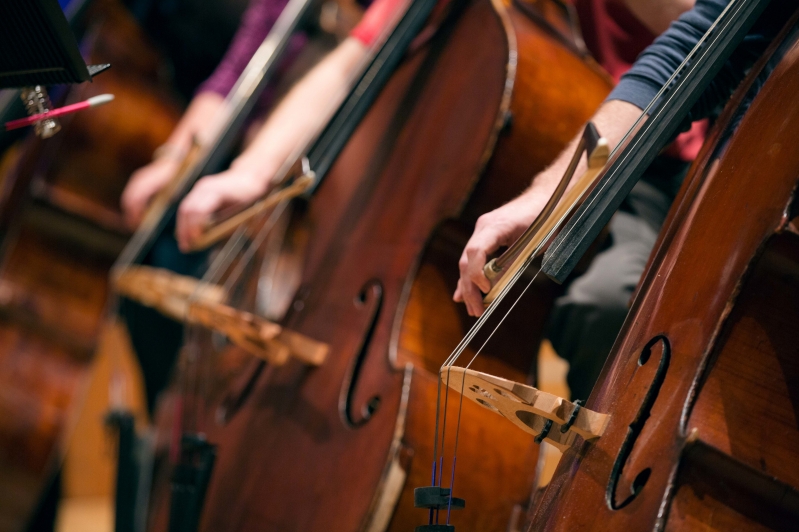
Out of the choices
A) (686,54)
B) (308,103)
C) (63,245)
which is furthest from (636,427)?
(63,245)

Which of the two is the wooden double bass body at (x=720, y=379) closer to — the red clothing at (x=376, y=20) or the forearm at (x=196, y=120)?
the red clothing at (x=376, y=20)

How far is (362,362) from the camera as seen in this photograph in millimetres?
815

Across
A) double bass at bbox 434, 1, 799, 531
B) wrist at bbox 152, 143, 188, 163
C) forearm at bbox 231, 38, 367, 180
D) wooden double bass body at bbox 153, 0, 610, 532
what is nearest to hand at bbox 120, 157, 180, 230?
wrist at bbox 152, 143, 188, 163

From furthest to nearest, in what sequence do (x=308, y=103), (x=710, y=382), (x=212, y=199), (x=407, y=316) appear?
(x=308, y=103), (x=212, y=199), (x=407, y=316), (x=710, y=382)

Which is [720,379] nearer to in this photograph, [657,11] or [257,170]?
[657,11]

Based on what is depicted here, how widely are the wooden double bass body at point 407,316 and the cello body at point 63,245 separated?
67cm

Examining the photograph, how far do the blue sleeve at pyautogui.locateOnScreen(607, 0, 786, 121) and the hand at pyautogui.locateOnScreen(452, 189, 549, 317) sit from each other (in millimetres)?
148

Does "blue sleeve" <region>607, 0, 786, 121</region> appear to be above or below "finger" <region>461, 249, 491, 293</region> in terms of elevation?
above

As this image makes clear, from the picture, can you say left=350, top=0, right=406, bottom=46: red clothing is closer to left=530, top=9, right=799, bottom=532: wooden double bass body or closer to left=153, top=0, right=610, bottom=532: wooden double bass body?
left=153, top=0, right=610, bottom=532: wooden double bass body

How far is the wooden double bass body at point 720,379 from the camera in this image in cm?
39

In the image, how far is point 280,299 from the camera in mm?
1093

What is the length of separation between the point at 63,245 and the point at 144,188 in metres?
0.30

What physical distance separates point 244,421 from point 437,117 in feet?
1.56

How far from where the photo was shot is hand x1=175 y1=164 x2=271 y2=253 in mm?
1161
